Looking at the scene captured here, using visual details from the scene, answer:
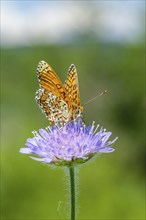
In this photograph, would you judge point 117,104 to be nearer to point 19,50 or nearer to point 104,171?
point 104,171

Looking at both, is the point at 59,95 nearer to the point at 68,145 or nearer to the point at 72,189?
the point at 68,145

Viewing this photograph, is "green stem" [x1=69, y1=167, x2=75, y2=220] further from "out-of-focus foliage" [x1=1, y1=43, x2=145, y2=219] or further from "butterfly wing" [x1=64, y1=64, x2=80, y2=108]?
"butterfly wing" [x1=64, y1=64, x2=80, y2=108]

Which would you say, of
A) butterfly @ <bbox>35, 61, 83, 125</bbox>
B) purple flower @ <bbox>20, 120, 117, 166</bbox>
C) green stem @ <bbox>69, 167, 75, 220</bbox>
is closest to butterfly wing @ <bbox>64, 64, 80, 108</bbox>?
butterfly @ <bbox>35, 61, 83, 125</bbox>

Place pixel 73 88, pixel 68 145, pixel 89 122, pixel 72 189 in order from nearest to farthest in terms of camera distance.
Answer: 1. pixel 72 189
2. pixel 68 145
3. pixel 73 88
4. pixel 89 122

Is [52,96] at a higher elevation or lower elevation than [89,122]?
lower

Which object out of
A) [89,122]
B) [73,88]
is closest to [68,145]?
[73,88]

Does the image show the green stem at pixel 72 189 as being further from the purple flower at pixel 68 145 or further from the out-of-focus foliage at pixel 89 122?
the out-of-focus foliage at pixel 89 122
